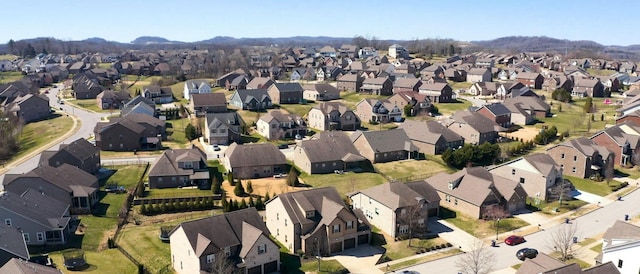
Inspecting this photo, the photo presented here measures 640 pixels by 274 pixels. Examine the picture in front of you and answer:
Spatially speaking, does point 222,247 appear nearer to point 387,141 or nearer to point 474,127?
point 387,141

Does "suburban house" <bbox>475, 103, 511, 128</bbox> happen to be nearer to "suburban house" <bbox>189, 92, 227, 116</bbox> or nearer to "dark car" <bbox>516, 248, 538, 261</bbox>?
"dark car" <bbox>516, 248, 538, 261</bbox>

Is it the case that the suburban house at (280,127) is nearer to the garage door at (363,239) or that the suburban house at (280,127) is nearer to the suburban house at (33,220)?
the garage door at (363,239)

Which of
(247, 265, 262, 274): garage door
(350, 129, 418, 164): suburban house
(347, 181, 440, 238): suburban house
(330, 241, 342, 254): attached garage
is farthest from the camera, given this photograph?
(350, 129, 418, 164): suburban house

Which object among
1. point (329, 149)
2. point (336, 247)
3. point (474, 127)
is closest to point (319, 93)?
point (474, 127)

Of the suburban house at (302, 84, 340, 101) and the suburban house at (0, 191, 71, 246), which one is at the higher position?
the suburban house at (302, 84, 340, 101)

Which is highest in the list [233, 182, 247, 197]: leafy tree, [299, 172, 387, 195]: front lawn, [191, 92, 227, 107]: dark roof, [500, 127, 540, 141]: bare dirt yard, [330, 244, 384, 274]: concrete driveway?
[191, 92, 227, 107]: dark roof

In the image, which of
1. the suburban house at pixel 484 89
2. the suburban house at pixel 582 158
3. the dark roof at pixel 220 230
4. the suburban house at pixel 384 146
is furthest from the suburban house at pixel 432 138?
the suburban house at pixel 484 89

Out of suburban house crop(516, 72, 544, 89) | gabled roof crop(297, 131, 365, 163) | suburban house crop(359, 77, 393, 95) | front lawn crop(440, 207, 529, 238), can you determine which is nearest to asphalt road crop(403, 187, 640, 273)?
front lawn crop(440, 207, 529, 238)
